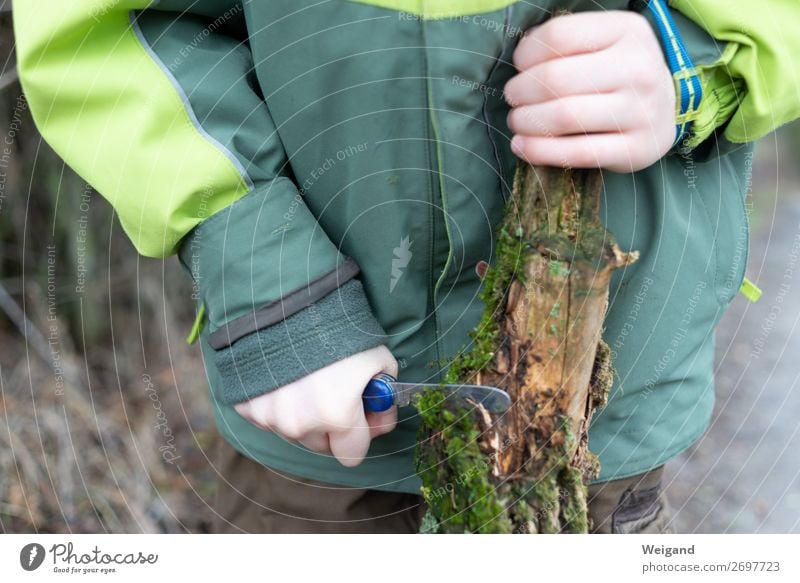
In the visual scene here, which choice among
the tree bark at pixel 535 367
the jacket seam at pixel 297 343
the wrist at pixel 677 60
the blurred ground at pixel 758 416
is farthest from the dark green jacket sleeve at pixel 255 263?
the blurred ground at pixel 758 416

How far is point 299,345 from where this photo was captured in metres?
0.81

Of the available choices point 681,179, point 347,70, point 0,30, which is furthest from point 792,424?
point 0,30

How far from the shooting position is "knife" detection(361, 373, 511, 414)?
77cm

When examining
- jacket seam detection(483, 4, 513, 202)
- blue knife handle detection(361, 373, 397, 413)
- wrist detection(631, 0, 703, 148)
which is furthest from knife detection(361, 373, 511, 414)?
wrist detection(631, 0, 703, 148)

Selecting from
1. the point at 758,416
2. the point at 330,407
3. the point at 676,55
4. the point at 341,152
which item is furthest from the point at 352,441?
the point at 758,416

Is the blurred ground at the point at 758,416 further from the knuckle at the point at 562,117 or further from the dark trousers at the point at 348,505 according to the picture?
the knuckle at the point at 562,117

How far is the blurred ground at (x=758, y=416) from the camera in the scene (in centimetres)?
216

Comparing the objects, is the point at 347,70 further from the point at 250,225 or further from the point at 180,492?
the point at 180,492

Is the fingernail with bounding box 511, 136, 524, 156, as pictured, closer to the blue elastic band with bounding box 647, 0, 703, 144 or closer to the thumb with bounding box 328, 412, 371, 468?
the blue elastic band with bounding box 647, 0, 703, 144

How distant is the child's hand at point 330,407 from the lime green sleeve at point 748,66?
1.50ft

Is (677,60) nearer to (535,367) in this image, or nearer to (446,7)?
(446,7)

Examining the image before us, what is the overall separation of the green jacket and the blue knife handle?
5cm

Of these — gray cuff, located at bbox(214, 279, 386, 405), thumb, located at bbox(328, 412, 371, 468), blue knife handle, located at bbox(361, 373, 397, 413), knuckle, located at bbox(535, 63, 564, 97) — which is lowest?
thumb, located at bbox(328, 412, 371, 468)

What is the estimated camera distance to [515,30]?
75 cm
